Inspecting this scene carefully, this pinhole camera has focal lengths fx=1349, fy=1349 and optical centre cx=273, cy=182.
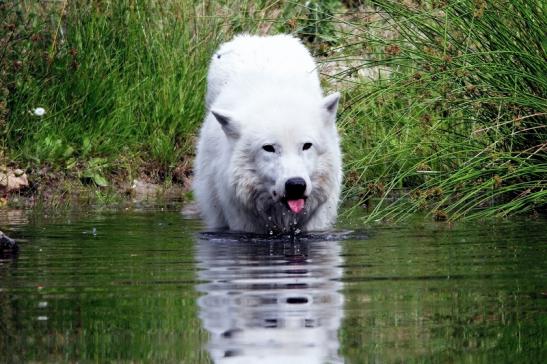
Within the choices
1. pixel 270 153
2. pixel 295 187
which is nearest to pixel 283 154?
pixel 270 153

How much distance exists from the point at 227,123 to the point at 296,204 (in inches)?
27.8

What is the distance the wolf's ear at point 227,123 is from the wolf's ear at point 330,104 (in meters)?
0.56

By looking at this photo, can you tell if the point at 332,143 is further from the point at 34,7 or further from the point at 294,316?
the point at 34,7

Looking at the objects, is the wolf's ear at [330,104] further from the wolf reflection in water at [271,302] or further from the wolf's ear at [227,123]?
the wolf reflection in water at [271,302]

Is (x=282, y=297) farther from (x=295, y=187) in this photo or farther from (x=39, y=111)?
(x=39, y=111)

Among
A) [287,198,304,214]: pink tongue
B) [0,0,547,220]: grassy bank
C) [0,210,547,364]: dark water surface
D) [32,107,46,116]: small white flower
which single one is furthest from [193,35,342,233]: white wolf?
[32,107,46,116]: small white flower

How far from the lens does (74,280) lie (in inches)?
250

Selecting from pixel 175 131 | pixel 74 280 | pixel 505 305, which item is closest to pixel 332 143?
pixel 74 280

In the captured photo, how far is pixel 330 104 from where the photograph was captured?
325 inches

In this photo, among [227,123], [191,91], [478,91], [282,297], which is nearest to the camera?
[282,297]

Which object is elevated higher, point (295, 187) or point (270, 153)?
point (270, 153)

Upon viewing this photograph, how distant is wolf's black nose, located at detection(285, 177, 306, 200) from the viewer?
25.5 feet

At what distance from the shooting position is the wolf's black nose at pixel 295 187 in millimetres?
7762

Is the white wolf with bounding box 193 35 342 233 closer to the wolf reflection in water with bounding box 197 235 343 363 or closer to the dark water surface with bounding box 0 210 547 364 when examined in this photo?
the dark water surface with bounding box 0 210 547 364
